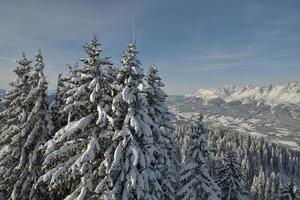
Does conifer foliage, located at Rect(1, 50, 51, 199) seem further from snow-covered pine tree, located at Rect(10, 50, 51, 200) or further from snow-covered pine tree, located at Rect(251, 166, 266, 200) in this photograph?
snow-covered pine tree, located at Rect(251, 166, 266, 200)

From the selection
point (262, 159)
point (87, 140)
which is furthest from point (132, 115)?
point (262, 159)

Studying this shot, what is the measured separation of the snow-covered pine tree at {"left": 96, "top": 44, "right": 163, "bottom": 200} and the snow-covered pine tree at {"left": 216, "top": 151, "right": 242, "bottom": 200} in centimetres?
2511

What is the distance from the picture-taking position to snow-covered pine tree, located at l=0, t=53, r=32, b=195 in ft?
87.6

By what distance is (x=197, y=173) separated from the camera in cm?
2958

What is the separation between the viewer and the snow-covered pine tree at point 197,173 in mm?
28875

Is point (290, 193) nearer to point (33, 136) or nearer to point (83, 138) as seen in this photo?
point (33, 136)

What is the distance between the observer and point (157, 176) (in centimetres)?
2114

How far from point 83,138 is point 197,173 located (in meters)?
12.4

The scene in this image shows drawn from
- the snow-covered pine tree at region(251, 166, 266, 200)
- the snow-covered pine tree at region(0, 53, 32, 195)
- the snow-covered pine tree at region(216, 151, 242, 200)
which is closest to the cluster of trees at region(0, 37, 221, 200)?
the snow-covered pine tree at region(0, 53, 32, 195)

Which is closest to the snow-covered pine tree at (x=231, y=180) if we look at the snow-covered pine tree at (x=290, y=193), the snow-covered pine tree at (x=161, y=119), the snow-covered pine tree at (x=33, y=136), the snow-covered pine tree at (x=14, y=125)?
the snow-covered pine tree at (x=290, y=193)

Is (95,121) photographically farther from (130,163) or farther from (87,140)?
(130,163)

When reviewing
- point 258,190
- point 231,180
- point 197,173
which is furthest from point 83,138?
point 258,190

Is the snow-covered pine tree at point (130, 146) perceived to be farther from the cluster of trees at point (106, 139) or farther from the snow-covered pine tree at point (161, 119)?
the snow-covered pine tree at point (161, 119)

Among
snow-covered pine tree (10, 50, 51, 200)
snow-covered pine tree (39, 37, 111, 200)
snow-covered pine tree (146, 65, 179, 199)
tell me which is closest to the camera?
snow-covered pine tree (39, 37, 111, 200)
